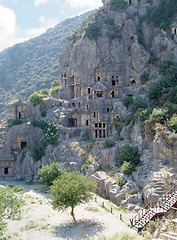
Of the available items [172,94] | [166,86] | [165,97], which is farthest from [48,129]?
[172,94]

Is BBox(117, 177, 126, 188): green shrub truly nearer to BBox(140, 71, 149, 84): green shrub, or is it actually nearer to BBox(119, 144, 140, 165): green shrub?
BBox(119, 144, 140, 165): green shrub

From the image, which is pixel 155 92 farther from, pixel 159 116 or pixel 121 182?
pixel 121 182

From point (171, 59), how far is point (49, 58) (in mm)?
102551

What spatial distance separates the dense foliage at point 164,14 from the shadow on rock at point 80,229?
1898 inches

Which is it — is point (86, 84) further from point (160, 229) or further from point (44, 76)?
point (44, 76)

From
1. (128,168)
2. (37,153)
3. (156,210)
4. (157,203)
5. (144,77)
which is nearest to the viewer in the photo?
(156,210)

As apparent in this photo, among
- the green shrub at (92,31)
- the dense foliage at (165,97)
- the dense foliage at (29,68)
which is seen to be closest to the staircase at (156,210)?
the dense foliage at (165,97)

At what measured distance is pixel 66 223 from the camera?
1214 inches

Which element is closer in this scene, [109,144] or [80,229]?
[80,229]

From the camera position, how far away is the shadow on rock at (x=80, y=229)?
27406mm

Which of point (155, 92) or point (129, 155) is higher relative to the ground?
point (155, 92)

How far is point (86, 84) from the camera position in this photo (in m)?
63.7

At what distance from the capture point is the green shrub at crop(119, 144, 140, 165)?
3906 centimetres

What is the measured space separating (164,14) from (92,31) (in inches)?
702
